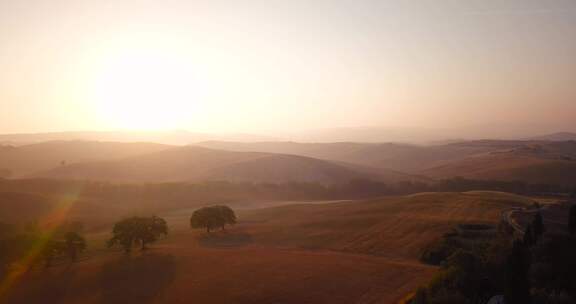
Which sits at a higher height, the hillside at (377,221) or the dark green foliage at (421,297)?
the dark green foliage at (421,297)

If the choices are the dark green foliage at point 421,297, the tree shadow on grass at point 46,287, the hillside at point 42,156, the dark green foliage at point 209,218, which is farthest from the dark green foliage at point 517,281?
the hillside at point 42,156

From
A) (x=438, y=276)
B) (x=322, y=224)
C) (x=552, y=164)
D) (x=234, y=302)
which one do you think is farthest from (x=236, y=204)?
(x=552, y=164)

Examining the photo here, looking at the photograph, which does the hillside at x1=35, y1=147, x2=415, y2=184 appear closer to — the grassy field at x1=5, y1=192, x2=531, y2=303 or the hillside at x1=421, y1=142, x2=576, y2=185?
the hillside at x1=421, y1=142, x2=576, y2=185

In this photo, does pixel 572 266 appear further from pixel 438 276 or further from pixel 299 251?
pixel 299 251

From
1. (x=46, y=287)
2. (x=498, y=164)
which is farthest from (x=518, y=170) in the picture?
(x=46, y=287)

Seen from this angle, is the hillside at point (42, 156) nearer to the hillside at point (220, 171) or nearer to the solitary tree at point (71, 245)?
the hillside at point (220, 171)

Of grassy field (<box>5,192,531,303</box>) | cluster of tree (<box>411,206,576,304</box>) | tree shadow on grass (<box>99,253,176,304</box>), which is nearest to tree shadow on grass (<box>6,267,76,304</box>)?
grassy field (<box>5,192,531,303</box>)
